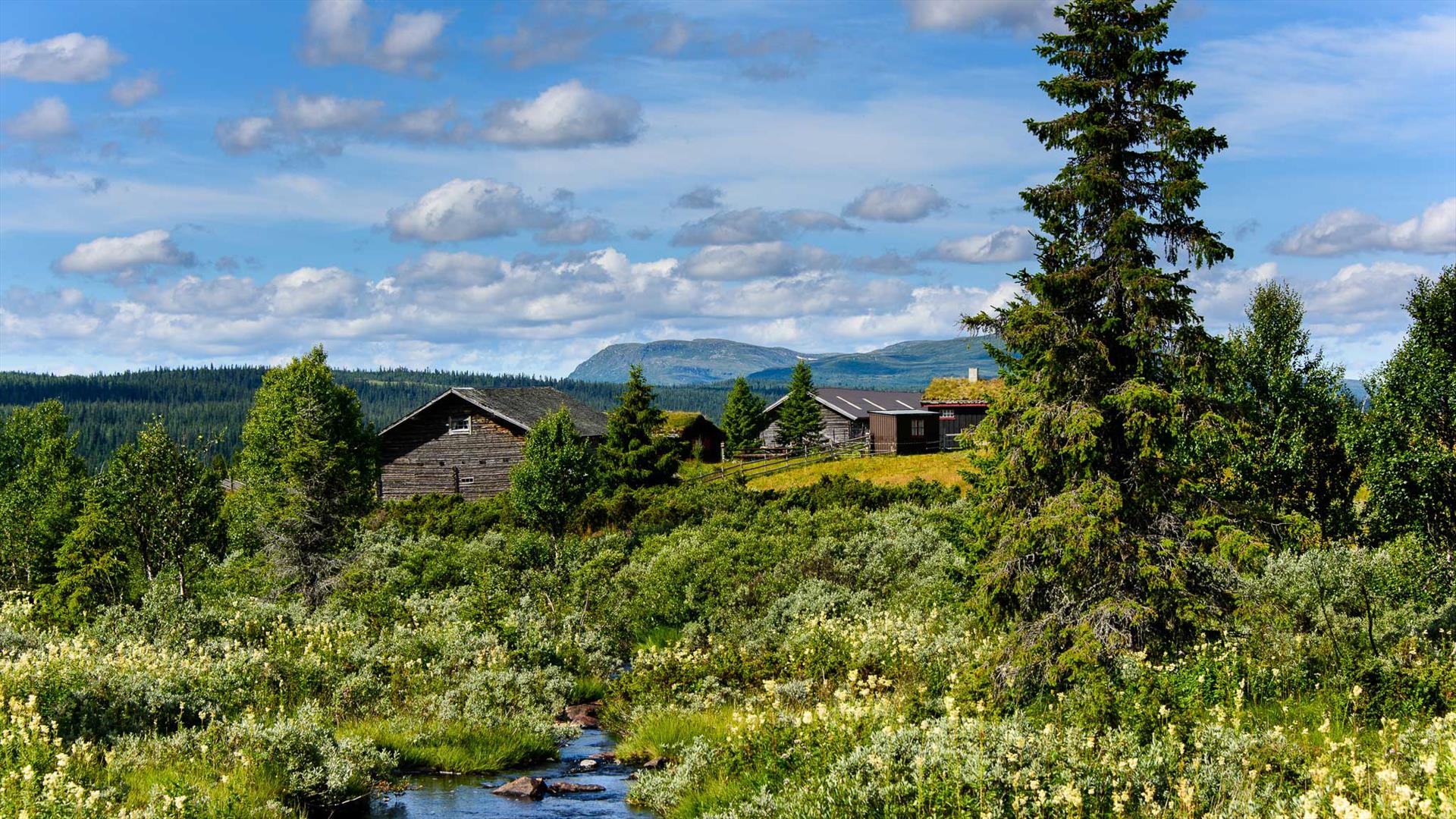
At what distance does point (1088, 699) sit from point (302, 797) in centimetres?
940

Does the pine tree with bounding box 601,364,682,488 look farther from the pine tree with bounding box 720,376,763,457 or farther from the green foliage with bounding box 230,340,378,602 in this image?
the pine tree with bounding box 720,376,763,457

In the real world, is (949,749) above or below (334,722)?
above

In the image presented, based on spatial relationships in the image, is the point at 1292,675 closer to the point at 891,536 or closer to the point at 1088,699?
the point at 1088,699

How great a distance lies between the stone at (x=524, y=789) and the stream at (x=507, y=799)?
0.35 ft

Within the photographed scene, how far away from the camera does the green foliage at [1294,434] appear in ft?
86.6

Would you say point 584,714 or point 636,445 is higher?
point 636,445

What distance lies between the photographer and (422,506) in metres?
56.2

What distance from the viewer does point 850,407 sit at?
79.5 m

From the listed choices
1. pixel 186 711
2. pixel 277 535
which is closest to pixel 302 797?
pixel 186 711

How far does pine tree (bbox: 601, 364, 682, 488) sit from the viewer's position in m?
55.2

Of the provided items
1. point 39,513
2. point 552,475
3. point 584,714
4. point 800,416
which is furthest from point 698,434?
point 584,714

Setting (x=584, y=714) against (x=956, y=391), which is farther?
(x=956, y=391)

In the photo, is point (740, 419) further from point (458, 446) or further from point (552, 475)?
point (552, 475)

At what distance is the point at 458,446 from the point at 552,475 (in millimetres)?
24083
